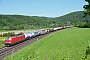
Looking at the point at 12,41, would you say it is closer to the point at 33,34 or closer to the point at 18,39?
the point at 18,39

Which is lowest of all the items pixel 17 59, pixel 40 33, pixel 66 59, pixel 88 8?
pixel 40 33

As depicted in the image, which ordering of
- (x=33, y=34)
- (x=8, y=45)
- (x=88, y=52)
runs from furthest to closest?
(x=33, y=34) < (x=8, y=45) < (x=88, y=52)

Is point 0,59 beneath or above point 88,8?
beneath

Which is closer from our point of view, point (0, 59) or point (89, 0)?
point (89, 0)

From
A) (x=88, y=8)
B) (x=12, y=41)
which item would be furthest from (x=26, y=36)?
(x=88, y=8)

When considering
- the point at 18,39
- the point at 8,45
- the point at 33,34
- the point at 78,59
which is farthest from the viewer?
the point at 33,34

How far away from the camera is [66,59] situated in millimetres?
13836

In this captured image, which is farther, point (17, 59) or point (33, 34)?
point (33, 34)

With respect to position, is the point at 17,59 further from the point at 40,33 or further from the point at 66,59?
the point at 40,33

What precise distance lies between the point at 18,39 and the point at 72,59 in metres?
39.5

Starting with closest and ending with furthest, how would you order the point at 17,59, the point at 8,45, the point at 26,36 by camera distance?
the point at 17,59 → the point at 8,45 → the point at 26,36

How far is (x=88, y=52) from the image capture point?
1262cm

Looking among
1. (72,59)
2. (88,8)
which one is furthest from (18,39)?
(88,8)

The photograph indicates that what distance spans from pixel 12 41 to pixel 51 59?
3161 cm
